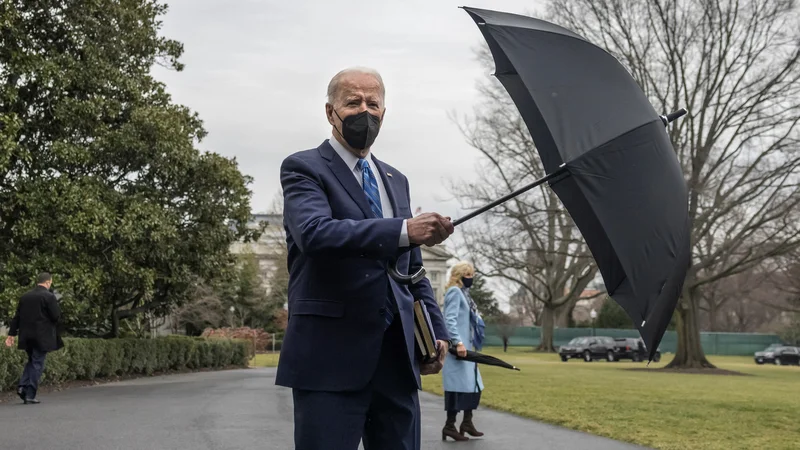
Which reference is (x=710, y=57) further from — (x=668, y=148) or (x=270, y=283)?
(x=270, y=283)

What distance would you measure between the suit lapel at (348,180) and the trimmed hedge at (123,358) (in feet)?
42.2

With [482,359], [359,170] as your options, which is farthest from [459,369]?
[359,170]

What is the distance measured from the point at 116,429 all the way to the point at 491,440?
408cm

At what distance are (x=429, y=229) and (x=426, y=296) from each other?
2.59ft

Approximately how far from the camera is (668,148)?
139 inches

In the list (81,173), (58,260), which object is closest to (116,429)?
(58,260)

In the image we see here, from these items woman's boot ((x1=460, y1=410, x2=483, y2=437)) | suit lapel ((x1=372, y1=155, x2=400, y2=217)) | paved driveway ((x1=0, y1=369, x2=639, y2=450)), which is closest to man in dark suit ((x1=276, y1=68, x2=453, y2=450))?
suit lapel ((x1=372, y1=155, x2=400, y2=217))

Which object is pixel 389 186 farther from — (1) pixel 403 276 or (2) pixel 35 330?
(2) pixel 35 330

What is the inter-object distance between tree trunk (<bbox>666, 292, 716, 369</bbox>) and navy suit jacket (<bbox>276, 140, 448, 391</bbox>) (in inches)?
1269

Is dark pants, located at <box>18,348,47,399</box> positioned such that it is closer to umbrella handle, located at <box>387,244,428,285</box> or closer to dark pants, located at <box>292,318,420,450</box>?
dark pants, located at <box>292,318,420,450</box>

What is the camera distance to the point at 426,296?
339cm

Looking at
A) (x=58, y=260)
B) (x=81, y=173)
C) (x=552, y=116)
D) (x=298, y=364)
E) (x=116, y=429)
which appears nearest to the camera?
(x=298, y=364)

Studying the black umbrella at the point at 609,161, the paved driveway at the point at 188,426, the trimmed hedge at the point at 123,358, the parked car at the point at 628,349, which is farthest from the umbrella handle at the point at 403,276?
the parked car at the point at 628,349

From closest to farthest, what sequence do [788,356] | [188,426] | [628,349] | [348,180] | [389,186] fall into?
[348,180], [389,186], [188,426], [628,349], [788,356]
